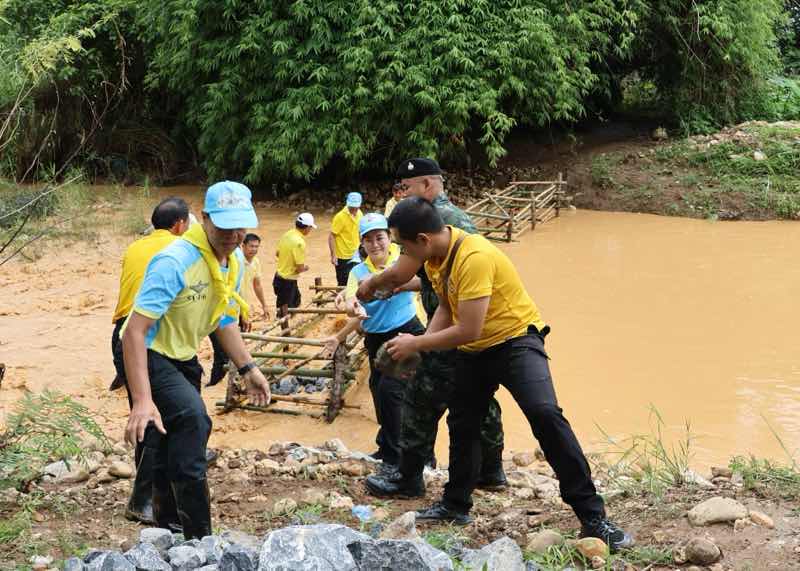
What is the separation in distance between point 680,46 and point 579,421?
1377 centimetres

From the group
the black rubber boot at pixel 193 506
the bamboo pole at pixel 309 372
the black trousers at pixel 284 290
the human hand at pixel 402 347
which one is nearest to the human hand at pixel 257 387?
the black rubber boot at pixel 193 506

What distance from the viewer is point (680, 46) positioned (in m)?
18.6

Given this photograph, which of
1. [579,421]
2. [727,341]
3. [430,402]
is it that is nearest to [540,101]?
[727,341]

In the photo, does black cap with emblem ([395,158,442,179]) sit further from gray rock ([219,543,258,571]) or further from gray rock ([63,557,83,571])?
gray rock ([63,557,83,571])

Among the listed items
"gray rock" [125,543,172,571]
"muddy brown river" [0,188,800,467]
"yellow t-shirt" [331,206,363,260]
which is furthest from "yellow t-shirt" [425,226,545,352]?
"yellow t-shirt" [331,206,363,260]

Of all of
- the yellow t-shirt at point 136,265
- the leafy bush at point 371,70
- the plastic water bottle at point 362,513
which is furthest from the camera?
the leafy bush at point 371,70

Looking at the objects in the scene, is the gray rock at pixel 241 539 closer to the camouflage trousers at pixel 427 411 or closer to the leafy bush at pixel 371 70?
the camouflage trousers at pixel 427 411

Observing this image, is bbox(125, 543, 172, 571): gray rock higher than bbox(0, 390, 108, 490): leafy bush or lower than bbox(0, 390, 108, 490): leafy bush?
lower

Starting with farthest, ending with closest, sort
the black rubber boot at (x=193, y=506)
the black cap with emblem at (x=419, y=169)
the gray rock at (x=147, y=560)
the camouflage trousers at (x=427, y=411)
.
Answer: the black cap with emblem at (x=419, y=169) < the camouflage trousers at (x=427, y=411) < the black rubber boot at (x=193, y=506) < the gray rock at (x=147, y=560)

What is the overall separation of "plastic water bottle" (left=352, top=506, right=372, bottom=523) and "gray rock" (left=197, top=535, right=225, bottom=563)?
0.94 metres

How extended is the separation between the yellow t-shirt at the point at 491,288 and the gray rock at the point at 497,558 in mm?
875

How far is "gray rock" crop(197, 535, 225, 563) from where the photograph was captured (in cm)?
304

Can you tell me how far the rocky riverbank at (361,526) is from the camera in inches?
116

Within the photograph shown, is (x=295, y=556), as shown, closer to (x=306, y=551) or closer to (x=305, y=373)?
(x=306, y=551)
